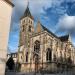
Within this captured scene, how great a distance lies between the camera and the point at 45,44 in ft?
124

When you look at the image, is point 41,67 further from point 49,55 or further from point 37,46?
point 37,46

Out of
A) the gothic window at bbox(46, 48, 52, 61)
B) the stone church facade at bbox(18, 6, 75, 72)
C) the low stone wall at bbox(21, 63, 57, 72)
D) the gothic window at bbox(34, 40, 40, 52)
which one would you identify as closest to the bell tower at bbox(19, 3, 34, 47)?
Result: the stone church facade at bbox(18, 6, 75, 72)

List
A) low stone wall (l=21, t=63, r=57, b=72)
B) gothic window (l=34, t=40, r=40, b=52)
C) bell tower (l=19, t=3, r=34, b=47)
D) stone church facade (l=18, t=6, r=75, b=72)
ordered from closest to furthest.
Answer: low stone wall (l=21, t=63, r=57, b=72) < stone church facade (l=18, t=6, r=75, b=72) < gothic window (l=34, t=40, r=40, b=52) < bell tower (l=19, t=3, r=34, b=47)

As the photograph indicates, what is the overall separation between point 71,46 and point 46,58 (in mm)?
17309

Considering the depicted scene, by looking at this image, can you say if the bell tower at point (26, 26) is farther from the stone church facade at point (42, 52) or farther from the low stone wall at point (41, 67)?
the low stone wall at point (41, 67)

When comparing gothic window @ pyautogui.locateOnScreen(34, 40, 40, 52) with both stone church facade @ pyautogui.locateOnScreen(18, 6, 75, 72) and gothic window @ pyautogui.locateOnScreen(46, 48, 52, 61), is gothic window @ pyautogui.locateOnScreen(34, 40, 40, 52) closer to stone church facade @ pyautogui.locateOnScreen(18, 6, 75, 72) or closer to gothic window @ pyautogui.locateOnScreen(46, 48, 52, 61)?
stone church facade @ pyautogui.locateOnScreen(18, 6, 75, 72)

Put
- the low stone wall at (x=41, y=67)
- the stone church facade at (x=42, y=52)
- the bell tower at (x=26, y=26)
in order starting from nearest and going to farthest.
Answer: the low stone wall at (x=41, y=67) → the stone church facade at (x=42, y=52) → the bell tower at (x=26, y=26)

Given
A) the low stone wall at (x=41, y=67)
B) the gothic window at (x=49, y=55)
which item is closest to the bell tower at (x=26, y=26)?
the low stone wall at (x=41, y=67)

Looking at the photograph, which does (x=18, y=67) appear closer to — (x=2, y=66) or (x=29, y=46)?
(x=29, y=46)

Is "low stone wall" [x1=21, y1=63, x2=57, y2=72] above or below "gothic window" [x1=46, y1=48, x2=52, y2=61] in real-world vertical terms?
below

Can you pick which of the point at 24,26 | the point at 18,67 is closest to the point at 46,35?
the point at 18,67

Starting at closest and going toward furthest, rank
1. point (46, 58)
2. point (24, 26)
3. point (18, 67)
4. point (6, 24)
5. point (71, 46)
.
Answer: point (6, 24)
point (46, 58)
point (18, 67)
point (71, 46)
point (24, 26)

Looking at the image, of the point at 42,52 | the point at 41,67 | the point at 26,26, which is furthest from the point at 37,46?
the point at 26,26

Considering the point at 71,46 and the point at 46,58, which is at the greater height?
the point at 71,46
